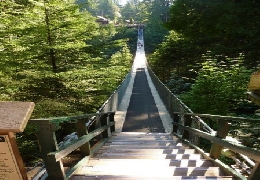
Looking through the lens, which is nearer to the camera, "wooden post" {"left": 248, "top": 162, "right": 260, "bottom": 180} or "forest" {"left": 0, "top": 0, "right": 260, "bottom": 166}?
"wooden post" {"left": 248, "top": 162, "right": 260, "bottom": 180}

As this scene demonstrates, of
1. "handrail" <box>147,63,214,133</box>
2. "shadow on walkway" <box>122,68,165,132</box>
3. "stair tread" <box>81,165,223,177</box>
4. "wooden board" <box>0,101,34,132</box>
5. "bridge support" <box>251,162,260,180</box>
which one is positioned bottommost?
"shadow on walkway" <box>122,68,165,132</box>

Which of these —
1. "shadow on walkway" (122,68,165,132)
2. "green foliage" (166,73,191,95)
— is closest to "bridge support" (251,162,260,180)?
"shadow on walkway" (122,68,165,132)

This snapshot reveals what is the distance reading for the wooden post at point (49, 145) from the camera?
95.2 inches

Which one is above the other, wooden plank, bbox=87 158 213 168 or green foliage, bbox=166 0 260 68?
green foliage, bbox=166 0 260 68

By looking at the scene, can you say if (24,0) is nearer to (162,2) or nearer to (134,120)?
(134,120)

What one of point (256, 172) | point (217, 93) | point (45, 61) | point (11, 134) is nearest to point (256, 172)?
point (256, 172)

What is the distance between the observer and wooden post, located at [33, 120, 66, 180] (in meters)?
2.42

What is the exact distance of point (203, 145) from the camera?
965 centimetres

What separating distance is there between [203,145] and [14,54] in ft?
23.1

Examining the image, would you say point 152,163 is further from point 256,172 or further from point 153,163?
point 256,172

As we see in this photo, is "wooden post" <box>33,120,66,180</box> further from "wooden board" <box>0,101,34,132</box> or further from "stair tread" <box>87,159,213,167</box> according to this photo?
"stair tread" <box>87,159,213,167</box>

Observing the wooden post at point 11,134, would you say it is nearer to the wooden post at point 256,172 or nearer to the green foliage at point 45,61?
the wooden post at point 256,172

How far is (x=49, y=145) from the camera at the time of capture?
8.13 feet

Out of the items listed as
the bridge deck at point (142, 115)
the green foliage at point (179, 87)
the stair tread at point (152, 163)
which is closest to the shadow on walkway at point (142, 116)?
the bridge deck at point (142, 115)
